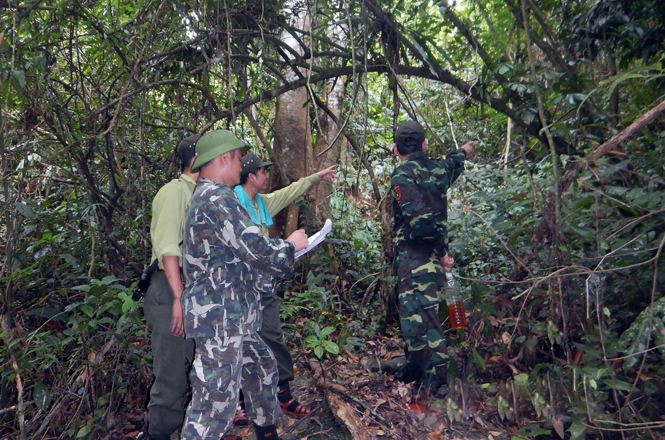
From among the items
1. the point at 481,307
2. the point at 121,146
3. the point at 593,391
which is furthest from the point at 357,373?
the point at 121,146

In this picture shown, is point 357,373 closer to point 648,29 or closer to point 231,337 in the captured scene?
point 231,337

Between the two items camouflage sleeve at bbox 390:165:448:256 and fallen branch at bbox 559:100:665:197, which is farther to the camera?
camouflage sleeve at bbox 390:165:448:256

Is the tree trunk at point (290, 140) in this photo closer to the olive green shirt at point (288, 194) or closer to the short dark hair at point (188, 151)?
the olive green shirt at point (288, 194)

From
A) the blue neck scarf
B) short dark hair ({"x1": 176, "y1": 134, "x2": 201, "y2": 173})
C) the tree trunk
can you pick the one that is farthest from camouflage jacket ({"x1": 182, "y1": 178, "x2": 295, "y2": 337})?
the tree trunk

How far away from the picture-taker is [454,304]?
413cm

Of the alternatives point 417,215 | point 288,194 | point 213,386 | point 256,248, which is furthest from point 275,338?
point 417,215

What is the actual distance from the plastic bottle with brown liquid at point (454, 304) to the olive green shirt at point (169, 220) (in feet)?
6.94

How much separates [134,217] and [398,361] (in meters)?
2.81

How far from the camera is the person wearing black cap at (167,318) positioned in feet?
9.71

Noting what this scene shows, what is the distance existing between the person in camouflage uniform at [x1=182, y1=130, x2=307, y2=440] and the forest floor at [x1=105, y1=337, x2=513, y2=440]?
966mm

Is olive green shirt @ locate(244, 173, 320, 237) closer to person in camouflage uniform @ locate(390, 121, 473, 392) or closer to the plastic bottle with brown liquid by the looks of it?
person in camouflage uniform @ locate(390, 121, 473, 392)

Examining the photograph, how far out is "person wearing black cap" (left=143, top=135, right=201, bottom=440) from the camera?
116 inches

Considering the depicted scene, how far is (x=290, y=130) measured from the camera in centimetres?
620

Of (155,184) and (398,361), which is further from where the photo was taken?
(155,184)
